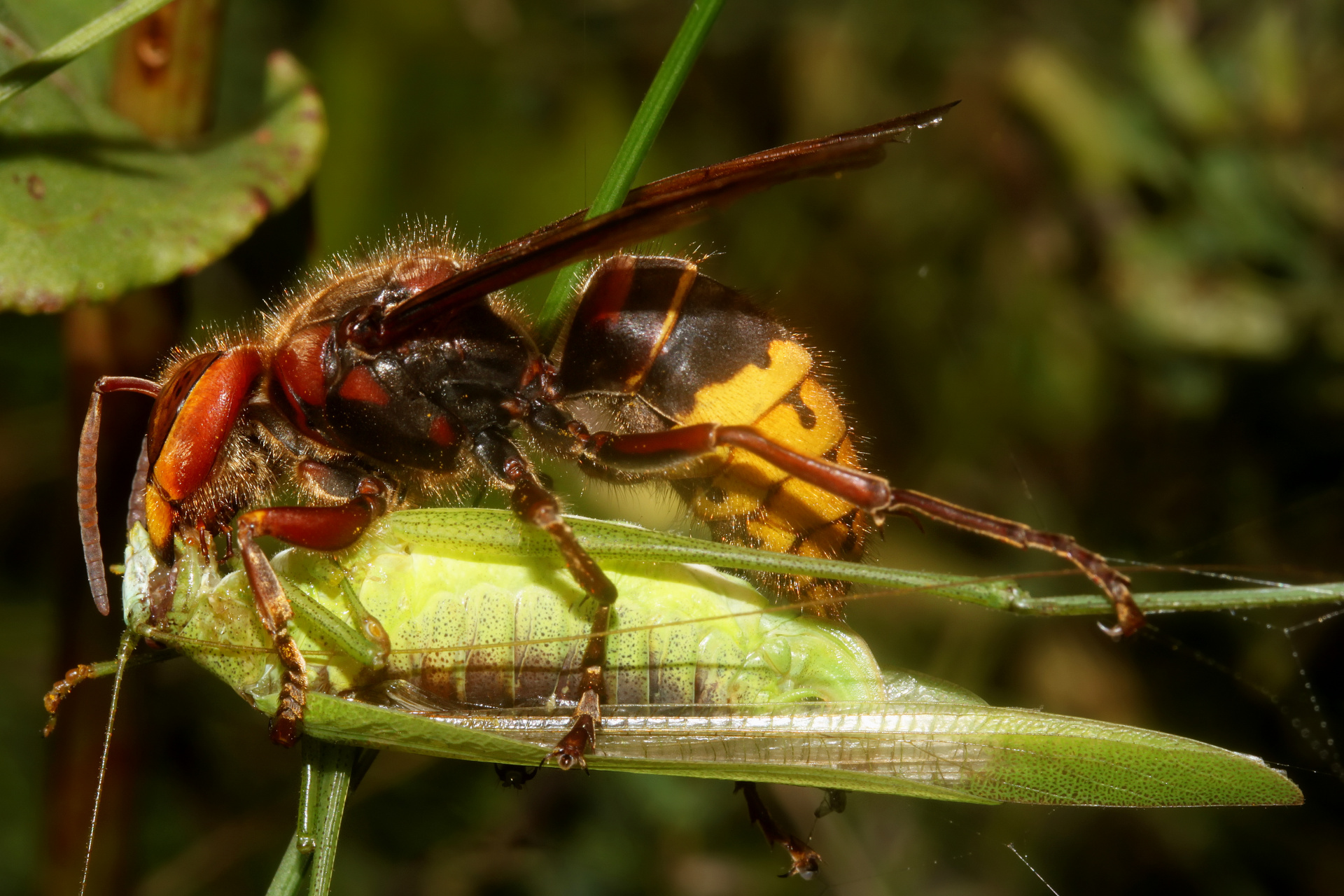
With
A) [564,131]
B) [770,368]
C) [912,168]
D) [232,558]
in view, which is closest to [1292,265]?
[912,168]

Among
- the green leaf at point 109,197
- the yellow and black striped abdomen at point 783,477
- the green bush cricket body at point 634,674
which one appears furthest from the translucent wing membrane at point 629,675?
the green leaf at point 109,197

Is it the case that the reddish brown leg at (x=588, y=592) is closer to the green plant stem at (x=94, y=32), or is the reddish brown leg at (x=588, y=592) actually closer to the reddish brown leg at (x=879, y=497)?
the reddish brown leg at (x=879, y=497)

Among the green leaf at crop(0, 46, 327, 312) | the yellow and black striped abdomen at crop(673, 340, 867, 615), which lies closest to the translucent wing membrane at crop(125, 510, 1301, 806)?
the yellow and black striped abdomen at crop(673, 340, 867, 615)

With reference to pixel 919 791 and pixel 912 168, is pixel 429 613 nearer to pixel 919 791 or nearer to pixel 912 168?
pixel 919 791

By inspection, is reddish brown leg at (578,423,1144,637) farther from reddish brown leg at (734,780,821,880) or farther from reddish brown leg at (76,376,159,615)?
reddish brown leg at (76,376,159,615)

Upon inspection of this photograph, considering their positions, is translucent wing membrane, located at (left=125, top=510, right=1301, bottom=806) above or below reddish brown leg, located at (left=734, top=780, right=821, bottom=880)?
above
